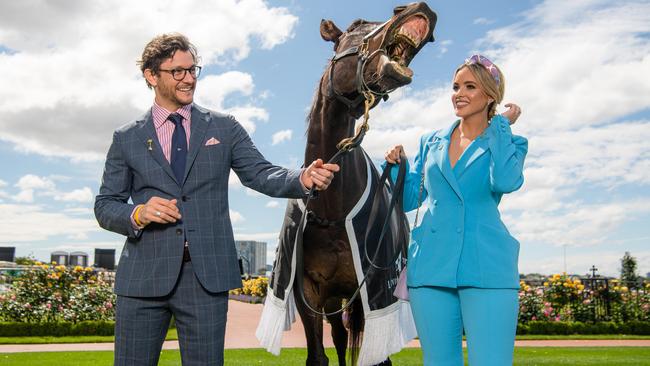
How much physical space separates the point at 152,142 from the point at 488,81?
150 centimetres

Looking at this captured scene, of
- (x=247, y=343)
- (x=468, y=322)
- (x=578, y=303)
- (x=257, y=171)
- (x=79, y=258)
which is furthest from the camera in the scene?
(x=79, y=258)

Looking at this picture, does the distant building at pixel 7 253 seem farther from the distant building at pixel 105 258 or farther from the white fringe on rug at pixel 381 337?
the white fringe on rug at pixel 381 337

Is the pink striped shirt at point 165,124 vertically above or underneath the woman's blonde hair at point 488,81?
underneath

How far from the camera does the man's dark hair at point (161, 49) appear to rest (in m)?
2.56

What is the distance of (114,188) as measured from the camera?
103 inches

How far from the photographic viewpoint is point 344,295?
13.0ft

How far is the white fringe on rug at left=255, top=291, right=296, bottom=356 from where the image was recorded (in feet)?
12.9

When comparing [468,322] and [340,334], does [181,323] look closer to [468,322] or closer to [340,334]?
[468,322]

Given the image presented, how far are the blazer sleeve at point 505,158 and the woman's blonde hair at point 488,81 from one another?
5.6 inches

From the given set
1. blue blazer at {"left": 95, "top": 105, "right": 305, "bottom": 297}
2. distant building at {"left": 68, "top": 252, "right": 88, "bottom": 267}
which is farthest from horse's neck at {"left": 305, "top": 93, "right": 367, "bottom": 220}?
distant building at {"left": 68, "top": 252, "right": 88, "bottom": 267}

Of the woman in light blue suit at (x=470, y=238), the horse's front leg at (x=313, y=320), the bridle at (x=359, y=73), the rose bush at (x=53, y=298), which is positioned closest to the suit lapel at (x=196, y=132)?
the bridle at (x=359, y=73)

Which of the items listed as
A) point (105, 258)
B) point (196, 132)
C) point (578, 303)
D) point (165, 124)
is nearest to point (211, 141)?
point (196, 132)

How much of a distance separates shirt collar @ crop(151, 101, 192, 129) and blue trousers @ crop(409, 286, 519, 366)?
127cm

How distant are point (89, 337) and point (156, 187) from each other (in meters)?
10.2
